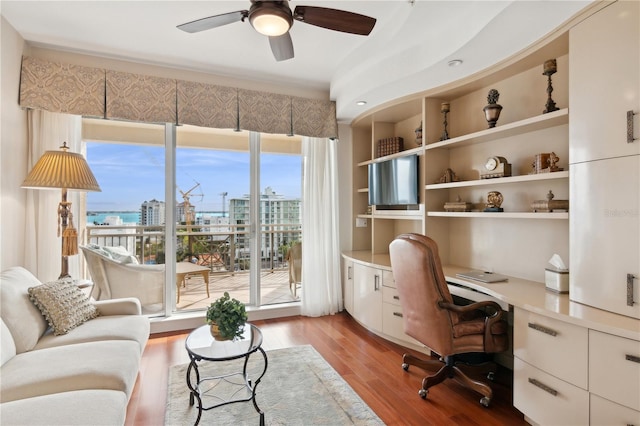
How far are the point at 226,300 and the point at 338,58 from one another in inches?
105

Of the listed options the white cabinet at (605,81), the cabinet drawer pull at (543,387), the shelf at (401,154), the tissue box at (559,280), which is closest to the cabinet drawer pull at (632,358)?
the cabinet drawer pull at (543,387)

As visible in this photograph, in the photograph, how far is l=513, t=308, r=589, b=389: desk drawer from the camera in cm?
160

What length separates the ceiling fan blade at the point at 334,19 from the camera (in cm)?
188

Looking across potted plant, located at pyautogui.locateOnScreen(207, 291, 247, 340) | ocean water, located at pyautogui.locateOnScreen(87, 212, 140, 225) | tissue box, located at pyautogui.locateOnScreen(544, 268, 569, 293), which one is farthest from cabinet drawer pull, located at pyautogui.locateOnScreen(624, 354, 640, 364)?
ocean water, located at pyautogui.locateOnScreen(87, 212, 140, 225)

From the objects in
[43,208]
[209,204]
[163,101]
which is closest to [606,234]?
[209,204]

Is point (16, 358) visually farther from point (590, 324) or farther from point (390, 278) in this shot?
point (590, 324)

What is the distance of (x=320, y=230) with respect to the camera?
4.08m

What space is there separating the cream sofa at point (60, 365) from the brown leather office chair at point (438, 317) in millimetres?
1826

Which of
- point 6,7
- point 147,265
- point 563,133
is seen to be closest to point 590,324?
point 563,133

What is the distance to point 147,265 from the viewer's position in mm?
3586

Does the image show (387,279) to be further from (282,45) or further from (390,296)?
(282,45)

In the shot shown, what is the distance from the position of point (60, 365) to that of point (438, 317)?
2276mm

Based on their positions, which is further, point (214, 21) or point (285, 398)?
point (285, 398)

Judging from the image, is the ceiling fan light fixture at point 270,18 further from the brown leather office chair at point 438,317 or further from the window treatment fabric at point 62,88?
the window treatment fabric at point 62,88
